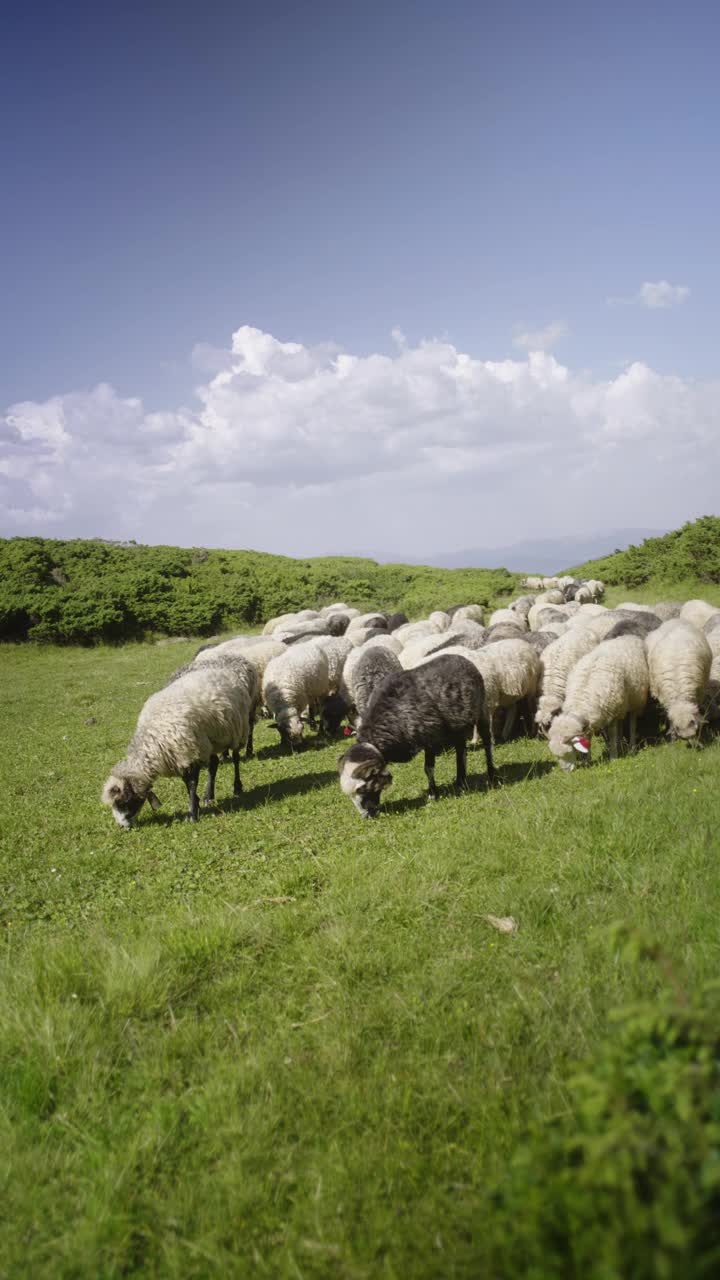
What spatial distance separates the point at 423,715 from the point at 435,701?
0.86 ft

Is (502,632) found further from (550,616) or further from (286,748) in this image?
(286,748)

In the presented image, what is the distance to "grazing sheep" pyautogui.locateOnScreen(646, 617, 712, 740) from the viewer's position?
31.9 ft

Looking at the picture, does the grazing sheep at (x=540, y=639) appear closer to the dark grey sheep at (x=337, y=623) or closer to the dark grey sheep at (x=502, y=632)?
the dark grey sheep at (x=502, y=632)

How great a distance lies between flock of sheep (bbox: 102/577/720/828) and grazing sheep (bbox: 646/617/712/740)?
0.02m

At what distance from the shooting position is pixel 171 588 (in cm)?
3591

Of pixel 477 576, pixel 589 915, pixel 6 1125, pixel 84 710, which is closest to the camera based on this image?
pixel 6 1125

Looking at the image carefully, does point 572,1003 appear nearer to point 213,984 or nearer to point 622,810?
point 213,984

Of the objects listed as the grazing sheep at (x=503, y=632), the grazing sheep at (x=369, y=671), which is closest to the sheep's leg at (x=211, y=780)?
the grazing sheep at (x=369, y=671)

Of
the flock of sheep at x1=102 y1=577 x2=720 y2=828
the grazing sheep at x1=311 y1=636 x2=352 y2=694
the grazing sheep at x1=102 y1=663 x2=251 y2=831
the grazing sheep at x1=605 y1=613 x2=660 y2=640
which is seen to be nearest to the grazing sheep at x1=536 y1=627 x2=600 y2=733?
the flock of sheep at x1=102 y1=577 x2=720 y2=828

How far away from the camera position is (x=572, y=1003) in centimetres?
321

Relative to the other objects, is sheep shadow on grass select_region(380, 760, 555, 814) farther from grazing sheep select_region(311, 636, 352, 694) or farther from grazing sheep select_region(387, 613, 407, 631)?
grazing sheep select_region(387, 613, 407, 631)

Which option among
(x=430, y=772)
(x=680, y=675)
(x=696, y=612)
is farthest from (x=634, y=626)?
(x=430, y=772)

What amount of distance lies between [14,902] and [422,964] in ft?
15.5

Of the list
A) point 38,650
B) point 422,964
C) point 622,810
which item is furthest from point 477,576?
point 422,964
